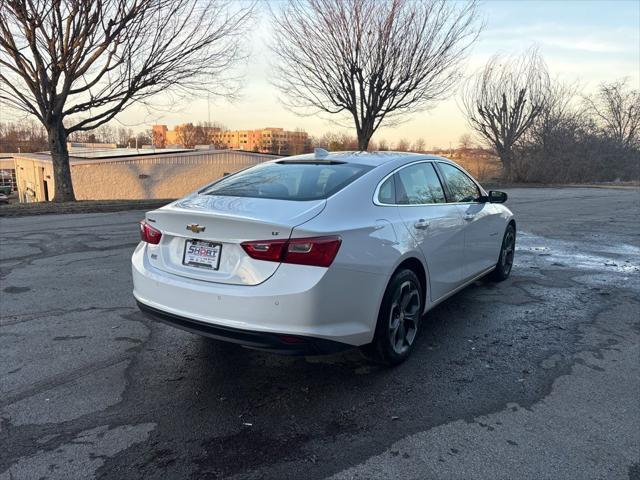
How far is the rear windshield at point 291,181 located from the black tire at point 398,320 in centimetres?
81

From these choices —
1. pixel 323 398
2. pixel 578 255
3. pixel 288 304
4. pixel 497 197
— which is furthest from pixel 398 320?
pixel 578 255

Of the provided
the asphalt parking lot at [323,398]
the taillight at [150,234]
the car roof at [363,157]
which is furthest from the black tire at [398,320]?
the taillight at [150,234]

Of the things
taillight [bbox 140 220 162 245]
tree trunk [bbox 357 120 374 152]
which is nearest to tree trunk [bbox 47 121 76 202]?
tree trunk [bbox 357 120 374 152]

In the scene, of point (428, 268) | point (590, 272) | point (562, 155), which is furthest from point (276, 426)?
point (562, 155)

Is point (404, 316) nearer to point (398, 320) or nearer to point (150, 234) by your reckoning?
point (398, 320)

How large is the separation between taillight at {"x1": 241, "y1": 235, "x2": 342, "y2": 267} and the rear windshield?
1.74ft

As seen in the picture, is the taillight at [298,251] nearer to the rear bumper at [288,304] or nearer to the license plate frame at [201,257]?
the rear bumper at [288,304]

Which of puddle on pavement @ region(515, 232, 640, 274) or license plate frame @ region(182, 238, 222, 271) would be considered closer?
license plate frame @ region(182, 238, 222, 271)

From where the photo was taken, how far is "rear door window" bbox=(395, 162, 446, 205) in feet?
12.6

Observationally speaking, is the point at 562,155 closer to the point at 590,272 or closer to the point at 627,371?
the point at 590,272

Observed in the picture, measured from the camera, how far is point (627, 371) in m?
3.54

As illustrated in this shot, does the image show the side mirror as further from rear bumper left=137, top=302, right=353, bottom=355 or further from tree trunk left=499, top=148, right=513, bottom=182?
tree trunk left=499, top=148, right=513, bottom=182

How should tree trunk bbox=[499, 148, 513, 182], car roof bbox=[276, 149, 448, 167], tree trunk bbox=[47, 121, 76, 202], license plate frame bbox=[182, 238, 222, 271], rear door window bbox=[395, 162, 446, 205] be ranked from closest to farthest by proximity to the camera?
license plate frame bbox=[182, 238, 222, 271] → rear door window bbox=[395, 162, 446, 205] → car roof bbox=[276, 149, 448, 167] → tree trunk bbox=[47, 121, 76, 202] → tree trunk bbox=[499, 148, 513, 182]

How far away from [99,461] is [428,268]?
8.48 ft
